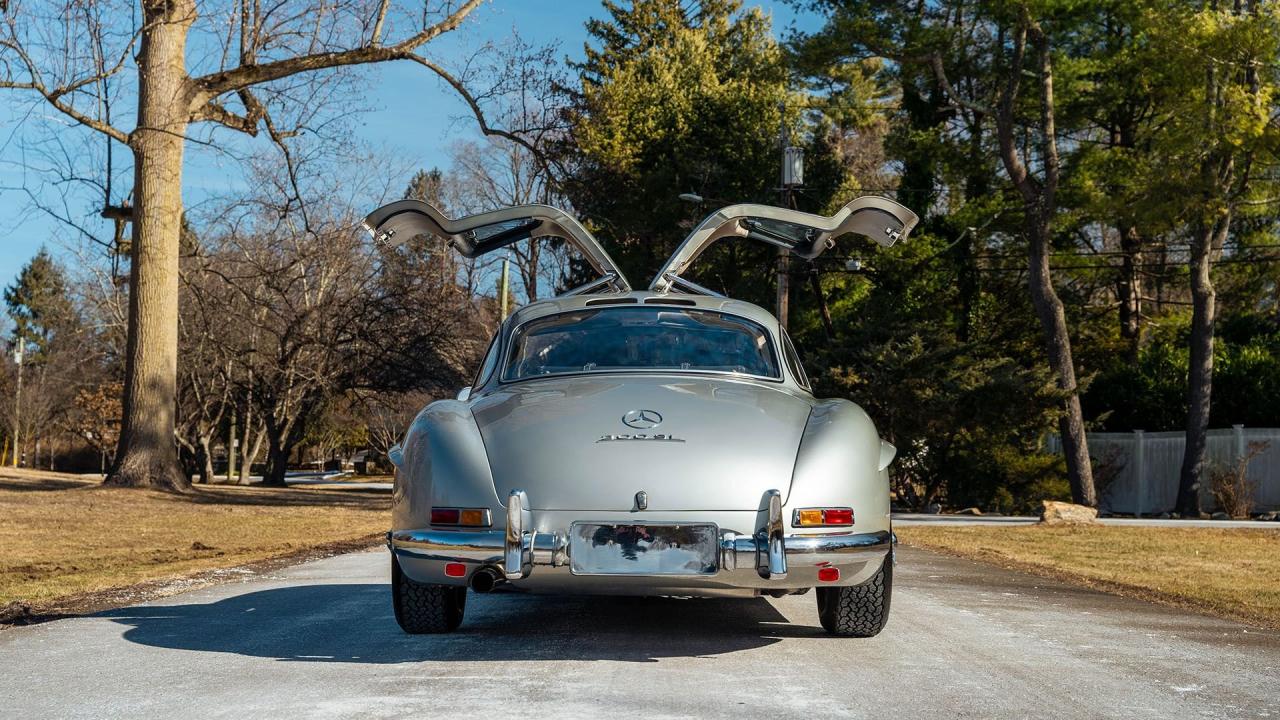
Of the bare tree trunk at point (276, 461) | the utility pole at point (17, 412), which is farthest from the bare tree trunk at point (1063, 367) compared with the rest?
the utility pole at point (17, 412)

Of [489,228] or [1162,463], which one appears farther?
[1162,463]

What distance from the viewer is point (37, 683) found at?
190 inches

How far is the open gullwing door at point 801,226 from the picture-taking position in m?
7.55

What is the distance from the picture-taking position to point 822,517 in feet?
17.5

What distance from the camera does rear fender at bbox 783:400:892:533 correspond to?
5.34 meters

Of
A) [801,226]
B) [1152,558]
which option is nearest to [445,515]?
[801,226]

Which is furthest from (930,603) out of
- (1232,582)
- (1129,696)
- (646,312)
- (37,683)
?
(37,683)

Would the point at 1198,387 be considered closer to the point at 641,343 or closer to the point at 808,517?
the point at 641,343

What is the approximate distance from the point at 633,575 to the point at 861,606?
4.76 feet

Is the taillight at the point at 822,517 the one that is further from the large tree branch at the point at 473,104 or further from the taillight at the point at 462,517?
the large tree branch at the point at 473,104

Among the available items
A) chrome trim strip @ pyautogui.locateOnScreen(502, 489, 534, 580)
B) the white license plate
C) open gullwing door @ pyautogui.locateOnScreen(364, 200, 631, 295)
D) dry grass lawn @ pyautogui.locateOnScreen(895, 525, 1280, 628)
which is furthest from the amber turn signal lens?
dry grass lawn @ pyautogui.locateOnScreen(895, 525, 1280, 628)

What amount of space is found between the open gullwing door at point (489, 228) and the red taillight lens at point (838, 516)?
2.45 meters

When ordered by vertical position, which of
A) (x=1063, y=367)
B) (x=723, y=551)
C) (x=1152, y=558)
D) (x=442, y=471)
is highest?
(x=1063, y=367)

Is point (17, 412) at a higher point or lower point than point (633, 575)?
higher
